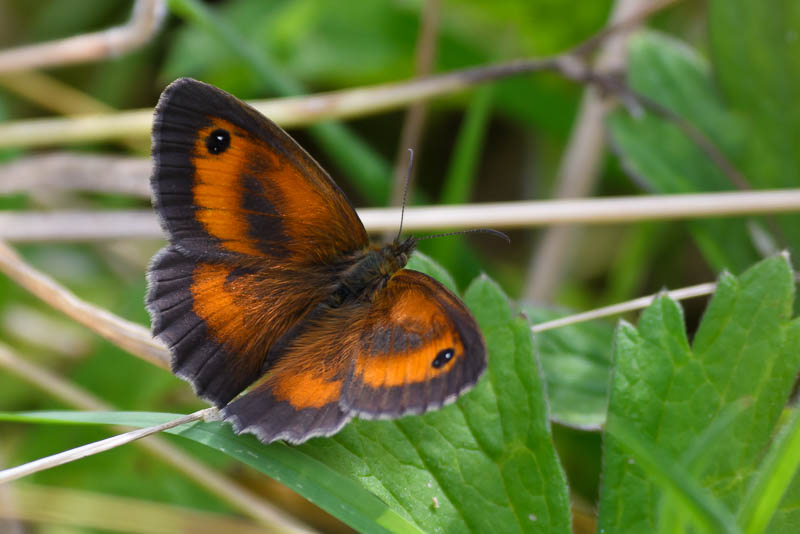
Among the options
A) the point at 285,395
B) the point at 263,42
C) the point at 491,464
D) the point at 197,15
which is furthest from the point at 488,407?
the point at 263,42

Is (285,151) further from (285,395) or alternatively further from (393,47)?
(393,47)

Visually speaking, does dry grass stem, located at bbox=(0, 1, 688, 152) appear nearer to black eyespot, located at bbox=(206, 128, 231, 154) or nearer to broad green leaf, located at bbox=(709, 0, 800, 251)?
broad green leaf, located at bbox=(709, 0, 800, 251)

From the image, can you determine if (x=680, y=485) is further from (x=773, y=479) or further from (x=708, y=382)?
(x=708, y=382)

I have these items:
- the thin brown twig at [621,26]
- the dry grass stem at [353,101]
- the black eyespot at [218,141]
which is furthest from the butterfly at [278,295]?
the thin brown twig at [621,26]

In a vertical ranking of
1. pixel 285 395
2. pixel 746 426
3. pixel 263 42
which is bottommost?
pixel 746 426

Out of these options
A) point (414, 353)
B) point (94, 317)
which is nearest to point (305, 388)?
point (414, 353)

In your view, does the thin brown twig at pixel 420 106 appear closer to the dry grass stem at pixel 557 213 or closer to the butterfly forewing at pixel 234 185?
the dry grass stem at pixel 557 213
